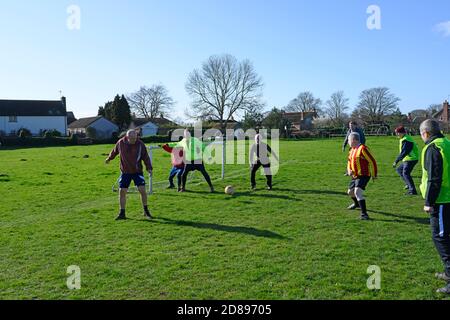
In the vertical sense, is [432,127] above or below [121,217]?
above

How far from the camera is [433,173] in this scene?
5.11 metres

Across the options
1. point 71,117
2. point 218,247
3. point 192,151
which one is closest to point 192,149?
point 192,151

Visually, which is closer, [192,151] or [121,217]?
[121,217]

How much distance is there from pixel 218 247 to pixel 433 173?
3.54 metres

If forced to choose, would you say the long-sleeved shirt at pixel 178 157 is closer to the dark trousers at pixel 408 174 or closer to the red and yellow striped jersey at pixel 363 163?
the red and yellow striped jersey at pixel 363 163

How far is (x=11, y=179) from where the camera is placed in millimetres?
16406

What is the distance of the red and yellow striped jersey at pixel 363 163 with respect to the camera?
8.80 meters

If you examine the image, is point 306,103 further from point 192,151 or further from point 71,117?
point 192,151

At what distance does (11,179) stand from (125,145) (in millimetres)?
9902

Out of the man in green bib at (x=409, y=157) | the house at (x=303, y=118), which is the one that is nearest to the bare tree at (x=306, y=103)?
the house at (x=303, y=118)

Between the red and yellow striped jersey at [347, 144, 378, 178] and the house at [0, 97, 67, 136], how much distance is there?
76045mm
